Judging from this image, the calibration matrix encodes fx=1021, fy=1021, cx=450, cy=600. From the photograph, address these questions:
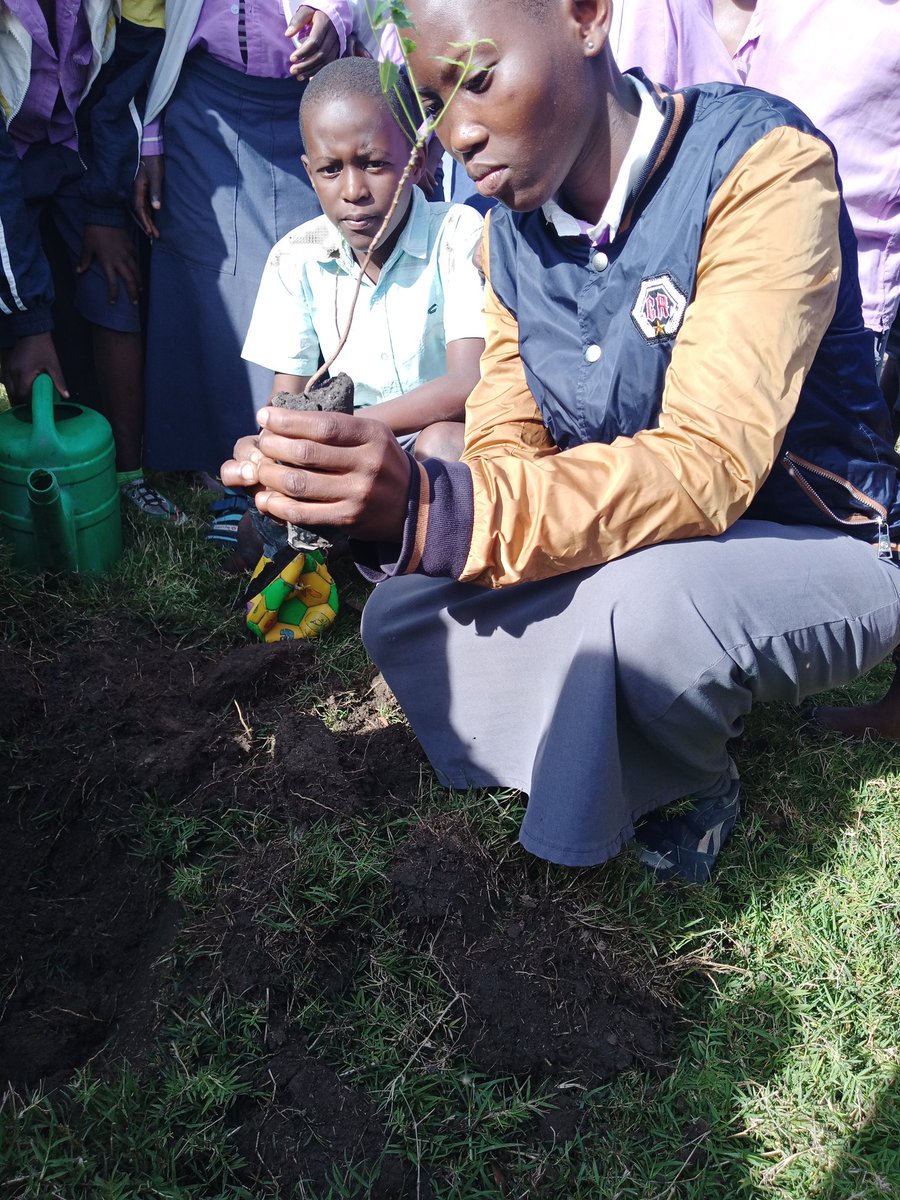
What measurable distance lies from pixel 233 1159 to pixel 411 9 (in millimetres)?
1977

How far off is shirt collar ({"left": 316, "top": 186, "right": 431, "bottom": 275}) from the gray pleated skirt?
4.38 ft

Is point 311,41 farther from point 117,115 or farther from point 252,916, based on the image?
point 252,916

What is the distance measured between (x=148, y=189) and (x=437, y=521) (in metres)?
2.38

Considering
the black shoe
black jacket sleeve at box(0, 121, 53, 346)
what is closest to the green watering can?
black jacket sleeve at box(0, 121, 53, 346)

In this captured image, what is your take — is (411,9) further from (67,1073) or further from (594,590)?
(67,1073)

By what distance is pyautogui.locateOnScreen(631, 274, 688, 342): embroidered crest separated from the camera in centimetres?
194

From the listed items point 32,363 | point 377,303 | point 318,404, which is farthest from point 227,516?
point 318,404

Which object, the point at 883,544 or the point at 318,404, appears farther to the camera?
the point at 883,544

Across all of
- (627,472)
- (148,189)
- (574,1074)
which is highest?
(627,472)

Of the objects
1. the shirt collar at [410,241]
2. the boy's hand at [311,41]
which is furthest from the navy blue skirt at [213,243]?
the shirt collar at [410,241]

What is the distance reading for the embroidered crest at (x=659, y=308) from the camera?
6.37 feet

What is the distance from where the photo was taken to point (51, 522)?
9.89ft

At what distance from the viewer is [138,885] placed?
216cm

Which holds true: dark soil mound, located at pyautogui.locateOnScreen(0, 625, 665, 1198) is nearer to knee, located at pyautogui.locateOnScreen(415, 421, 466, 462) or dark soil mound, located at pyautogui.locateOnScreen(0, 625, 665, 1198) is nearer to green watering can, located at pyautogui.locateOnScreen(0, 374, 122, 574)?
green watering can, located at pyautogui.locateOnScreen(0, 374, 122, 574)
